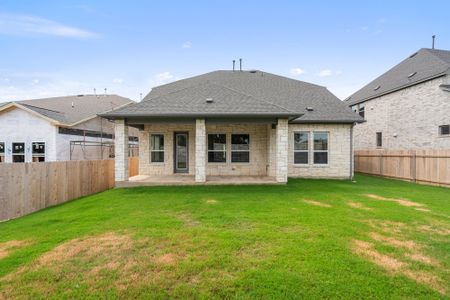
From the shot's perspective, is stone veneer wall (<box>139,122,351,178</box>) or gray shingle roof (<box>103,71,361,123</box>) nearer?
gray shingle roof (<box>103,71,361,123</box>)

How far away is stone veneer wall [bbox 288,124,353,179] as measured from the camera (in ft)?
44.6

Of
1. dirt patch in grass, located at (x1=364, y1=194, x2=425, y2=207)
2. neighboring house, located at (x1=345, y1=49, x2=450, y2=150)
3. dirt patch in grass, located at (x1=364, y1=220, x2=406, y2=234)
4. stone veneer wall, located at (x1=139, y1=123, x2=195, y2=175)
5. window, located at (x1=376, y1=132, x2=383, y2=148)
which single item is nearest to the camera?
dirt patch in grass, located at (x1=364, y1=220, x2=406, y2=234)

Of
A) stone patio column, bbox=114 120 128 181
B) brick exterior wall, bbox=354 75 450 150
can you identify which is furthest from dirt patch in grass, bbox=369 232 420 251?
brick exterior wall, bbox=354 75 450 150

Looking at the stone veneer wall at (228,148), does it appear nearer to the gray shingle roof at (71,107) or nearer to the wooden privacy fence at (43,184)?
the wooden privacy fence at (43,184)

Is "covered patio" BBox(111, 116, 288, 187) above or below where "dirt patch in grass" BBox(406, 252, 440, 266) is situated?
above

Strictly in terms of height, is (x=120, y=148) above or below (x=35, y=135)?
Result: below

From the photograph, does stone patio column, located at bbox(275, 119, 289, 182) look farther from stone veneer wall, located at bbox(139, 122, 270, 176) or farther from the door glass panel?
the door glass panel

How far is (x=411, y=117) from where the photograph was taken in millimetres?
16984

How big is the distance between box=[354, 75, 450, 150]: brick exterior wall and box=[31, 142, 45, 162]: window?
81.1 feet

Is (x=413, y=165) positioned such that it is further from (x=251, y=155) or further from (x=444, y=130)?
(x=251, y=155)

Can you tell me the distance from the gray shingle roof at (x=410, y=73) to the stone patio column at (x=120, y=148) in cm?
1741

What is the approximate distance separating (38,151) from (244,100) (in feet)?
51.1

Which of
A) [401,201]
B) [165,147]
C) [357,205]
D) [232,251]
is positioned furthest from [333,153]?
[232,251]

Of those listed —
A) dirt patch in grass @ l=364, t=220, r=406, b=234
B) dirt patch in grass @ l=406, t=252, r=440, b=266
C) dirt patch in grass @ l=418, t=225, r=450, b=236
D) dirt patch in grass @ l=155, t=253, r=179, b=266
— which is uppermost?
dirt patch in grass @ l=155, t=253, r=179, b=266
